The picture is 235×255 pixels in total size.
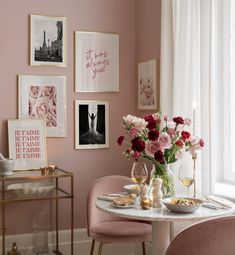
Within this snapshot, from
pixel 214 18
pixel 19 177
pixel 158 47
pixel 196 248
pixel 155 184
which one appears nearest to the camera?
pixel 196 248

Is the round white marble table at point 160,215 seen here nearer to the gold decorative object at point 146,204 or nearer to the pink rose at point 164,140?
the gold decorative object at point 146,204

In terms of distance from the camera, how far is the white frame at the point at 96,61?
435 cm

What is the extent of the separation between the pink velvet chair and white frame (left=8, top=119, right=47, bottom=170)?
72 centimetres

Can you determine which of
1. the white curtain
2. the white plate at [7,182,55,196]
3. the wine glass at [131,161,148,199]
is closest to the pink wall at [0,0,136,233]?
the white plate at [7,182,55,196]

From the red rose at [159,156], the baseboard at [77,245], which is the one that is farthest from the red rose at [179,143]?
the baseboard at [77,245]

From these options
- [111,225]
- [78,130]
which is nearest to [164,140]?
[111,225]

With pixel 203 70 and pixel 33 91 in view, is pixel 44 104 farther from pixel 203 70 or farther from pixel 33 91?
pixel 203 70

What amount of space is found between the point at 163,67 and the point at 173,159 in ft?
3.64

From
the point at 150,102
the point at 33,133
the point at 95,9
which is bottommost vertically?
the point at 33,133

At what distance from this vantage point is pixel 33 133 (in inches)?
164

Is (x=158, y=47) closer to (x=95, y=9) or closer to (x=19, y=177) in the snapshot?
(x=95, y=9)

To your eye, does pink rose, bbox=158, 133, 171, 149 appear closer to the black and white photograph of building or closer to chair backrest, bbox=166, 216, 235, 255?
chair backrest, bbox=166, 216, 235, 255

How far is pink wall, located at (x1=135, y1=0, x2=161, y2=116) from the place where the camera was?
417 cm

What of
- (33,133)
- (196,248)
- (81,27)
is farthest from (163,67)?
(196,248)
